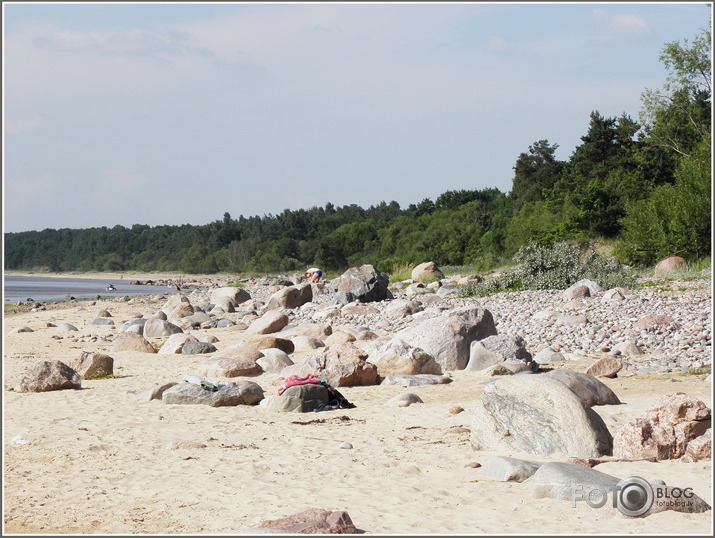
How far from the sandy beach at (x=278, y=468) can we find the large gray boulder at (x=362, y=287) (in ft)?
38.7

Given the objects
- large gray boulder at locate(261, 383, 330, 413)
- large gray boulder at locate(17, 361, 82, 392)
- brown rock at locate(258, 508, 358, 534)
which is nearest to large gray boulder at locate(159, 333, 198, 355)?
large gray boulder at locate(17, 361, 82, 392)

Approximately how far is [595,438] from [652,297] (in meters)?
11.1

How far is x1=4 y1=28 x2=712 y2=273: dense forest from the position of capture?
28.0 m

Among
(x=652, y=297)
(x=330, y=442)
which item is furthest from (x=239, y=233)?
(x=330, y=442)

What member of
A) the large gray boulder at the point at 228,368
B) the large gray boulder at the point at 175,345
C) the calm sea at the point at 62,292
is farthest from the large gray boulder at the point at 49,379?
the calm sea at the point at 62,292

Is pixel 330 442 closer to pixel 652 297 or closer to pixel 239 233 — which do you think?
pixel 652 297

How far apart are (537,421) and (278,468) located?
2.40 metres

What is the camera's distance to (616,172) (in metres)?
39.0

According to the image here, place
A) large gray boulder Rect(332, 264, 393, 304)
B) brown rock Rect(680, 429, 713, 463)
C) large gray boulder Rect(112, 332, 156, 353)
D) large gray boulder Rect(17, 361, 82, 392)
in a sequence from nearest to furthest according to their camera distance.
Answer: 1. brown rock Rect(680, 429, 713, 463)
2. large gray boulder Rect(17, 361, 82, 392)
3. large gray boulder Rect(112, 332, 156, 353)
4. large gray boulder Rect(332, 264, 393, 304)

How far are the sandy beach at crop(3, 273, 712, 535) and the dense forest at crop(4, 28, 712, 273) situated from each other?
1832 cm

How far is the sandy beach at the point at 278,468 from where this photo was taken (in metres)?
5.60

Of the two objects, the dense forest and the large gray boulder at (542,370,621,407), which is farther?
the dense forest

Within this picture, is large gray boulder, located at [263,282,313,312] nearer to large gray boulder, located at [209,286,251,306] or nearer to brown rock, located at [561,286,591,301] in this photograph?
large gray boulder, located at [209,286,251,306]

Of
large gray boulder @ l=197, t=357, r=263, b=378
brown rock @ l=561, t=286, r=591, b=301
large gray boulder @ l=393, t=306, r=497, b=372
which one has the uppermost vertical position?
brown rock @ l=561, t=286, r=591, b=301
